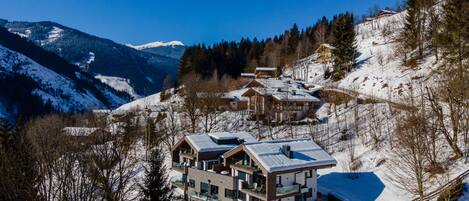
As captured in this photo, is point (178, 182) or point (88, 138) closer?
point (88, 138)

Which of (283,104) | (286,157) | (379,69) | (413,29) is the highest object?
(413,29)

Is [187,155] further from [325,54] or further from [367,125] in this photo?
[325,54]

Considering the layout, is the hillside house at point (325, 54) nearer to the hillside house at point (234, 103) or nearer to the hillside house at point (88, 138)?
the hillside house at point (234, 103)

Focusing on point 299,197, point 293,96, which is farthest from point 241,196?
point 293,96

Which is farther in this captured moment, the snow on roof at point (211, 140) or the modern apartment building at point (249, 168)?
the snow on roof at point (211, 140)

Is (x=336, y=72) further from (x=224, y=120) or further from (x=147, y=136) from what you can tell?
(x=147, y=136)

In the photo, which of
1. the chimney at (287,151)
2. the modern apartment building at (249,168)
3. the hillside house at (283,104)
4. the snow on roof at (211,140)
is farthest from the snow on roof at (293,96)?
the chimney at (287,151)
